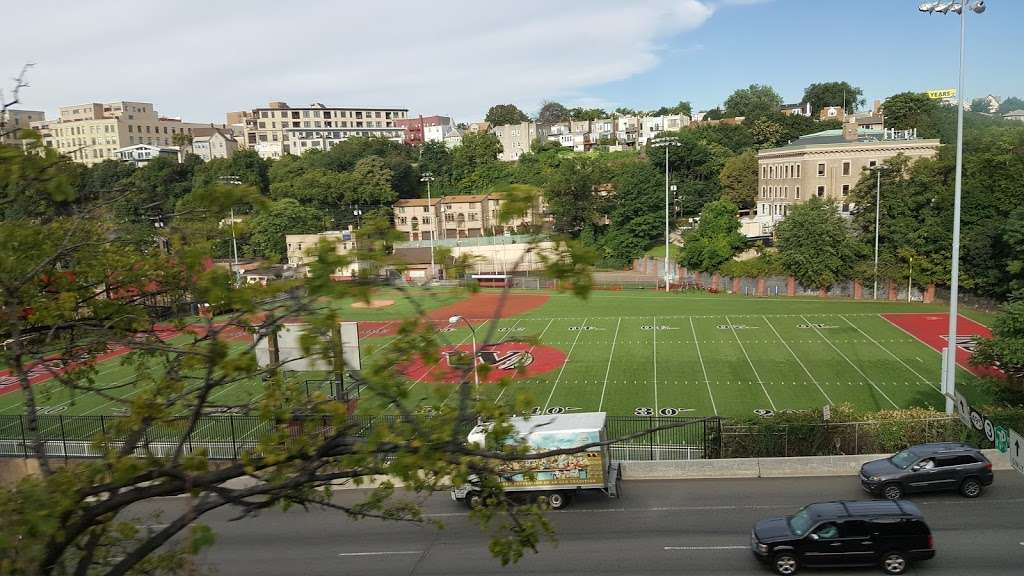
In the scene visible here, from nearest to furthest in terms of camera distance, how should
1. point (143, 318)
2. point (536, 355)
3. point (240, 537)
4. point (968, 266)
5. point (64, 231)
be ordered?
1. point (143, 318)
2. point (64, 231)
3. point (240, 537)
4. point (536, 355)
5. point (968, 266)

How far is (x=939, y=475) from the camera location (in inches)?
701

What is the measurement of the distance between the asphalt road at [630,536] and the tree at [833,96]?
Answer: 5666 inches

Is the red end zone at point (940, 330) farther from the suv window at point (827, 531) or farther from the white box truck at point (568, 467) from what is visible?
the white box truck at point (568, 467)

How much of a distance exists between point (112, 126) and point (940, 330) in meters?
127

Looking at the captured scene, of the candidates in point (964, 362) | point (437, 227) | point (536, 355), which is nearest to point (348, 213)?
point (437, 227)

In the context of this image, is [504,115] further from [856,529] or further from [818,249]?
[856,529]

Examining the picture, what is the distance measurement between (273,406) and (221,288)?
4.14 feet

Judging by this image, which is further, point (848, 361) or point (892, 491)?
point (848, 361)

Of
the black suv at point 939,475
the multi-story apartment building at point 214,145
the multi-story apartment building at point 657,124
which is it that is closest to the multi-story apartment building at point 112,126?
the multi-story apartment building at point 214,145

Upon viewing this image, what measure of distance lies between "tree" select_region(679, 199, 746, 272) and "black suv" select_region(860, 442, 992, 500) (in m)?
41.0

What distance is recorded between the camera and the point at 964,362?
33.3 m

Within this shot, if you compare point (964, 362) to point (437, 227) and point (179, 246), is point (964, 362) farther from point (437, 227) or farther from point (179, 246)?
point (437, 227)

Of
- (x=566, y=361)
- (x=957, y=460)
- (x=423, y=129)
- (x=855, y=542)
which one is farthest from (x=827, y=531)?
(x=423, y=129)

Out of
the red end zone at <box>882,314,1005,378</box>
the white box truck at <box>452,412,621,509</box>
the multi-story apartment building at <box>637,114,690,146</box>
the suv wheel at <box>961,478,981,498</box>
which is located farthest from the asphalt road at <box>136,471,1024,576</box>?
the multi-story apartment building at <box>637,114,690,146</box>
